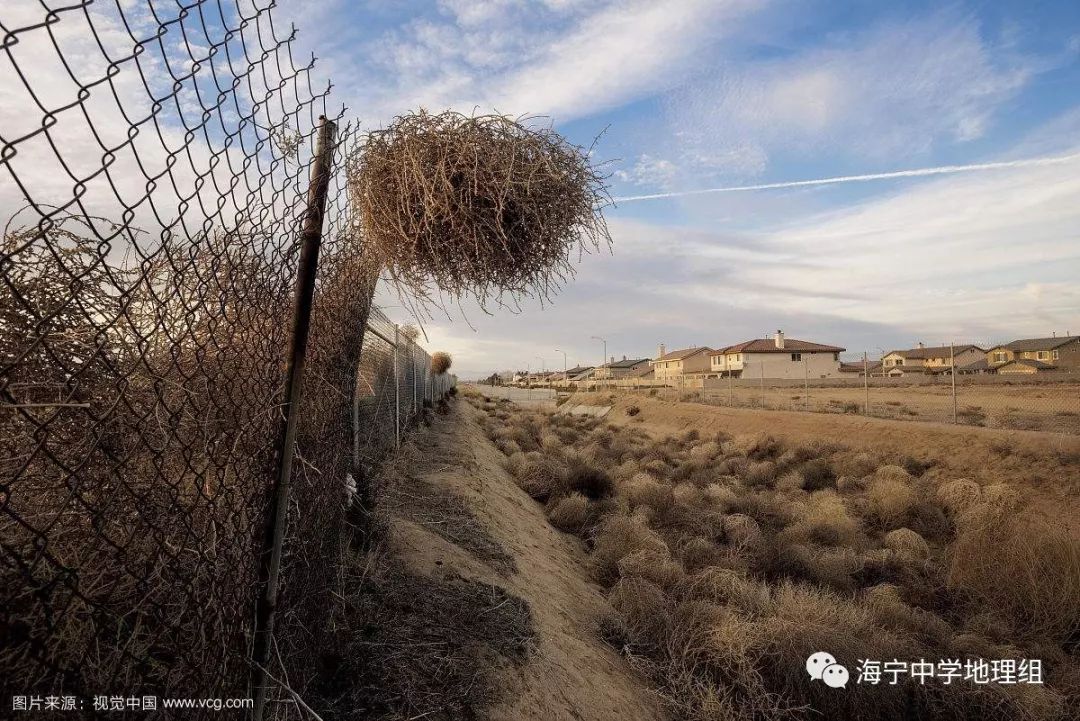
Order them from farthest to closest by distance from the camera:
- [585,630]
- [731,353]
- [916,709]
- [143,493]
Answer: [731,353] → [585,630] → [916,709] → [143,493]

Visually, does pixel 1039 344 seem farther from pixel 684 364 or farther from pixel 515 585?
pixel 515 585

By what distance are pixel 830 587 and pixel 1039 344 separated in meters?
84.6

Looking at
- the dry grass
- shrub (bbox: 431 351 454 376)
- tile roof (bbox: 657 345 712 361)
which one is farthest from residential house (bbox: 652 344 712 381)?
the dry grass

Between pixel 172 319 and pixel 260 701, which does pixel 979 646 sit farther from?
pixel 172 319

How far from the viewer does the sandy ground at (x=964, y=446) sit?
1123 centimetres

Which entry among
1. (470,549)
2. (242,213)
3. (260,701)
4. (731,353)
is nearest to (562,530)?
(470,549)

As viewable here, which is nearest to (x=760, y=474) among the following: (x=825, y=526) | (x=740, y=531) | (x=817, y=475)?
(x=817, y=475)

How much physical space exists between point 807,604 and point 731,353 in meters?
62.0

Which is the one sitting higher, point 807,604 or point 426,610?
point 426,610

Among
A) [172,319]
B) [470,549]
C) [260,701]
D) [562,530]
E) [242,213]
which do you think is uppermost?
[242,213]

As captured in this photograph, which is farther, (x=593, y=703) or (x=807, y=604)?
(x=807, y=604)

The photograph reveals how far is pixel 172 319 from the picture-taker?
1.83 m

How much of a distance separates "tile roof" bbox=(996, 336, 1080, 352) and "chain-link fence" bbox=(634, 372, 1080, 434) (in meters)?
40.4

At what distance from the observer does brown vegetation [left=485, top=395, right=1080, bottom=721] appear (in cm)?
448
